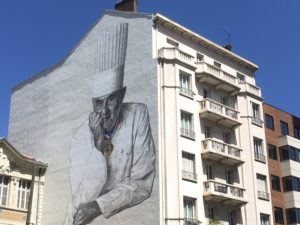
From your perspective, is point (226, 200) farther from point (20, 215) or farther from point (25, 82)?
point (25, 82)

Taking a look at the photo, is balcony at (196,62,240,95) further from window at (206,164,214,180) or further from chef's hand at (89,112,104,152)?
chef's hand at (89,112,104,152)

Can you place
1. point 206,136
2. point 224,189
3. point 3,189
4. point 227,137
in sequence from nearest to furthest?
1. point 224,189
2. point 206,136
3. point 3,189
4. point 227,137

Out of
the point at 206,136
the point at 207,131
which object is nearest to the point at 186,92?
the point at 207,131

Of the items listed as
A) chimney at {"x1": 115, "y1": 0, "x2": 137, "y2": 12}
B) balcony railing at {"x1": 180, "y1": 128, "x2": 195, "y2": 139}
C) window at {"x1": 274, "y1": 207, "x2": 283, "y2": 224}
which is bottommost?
window at {"x1": 274, "y1": 207, "x2": 283, "y2": 224}

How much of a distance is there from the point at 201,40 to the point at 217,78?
423cm

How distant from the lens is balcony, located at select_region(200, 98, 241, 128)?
46.4 m

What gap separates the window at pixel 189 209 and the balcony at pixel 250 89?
47.2 feet

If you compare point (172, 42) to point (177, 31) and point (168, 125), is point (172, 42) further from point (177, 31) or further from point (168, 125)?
point (168, 125)

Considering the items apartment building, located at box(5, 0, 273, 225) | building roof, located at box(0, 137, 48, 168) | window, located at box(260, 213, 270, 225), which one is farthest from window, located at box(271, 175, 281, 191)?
building roof, located at box(0, 137, 48, 168)

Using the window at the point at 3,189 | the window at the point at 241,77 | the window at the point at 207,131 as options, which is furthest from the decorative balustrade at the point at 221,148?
the window at the point at 3,189

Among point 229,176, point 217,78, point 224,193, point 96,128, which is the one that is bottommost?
point 224,193

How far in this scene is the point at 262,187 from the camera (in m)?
49.8

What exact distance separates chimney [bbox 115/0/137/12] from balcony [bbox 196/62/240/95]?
29.4 feet

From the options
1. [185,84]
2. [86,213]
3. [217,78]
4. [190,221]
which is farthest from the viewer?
[217,78]
